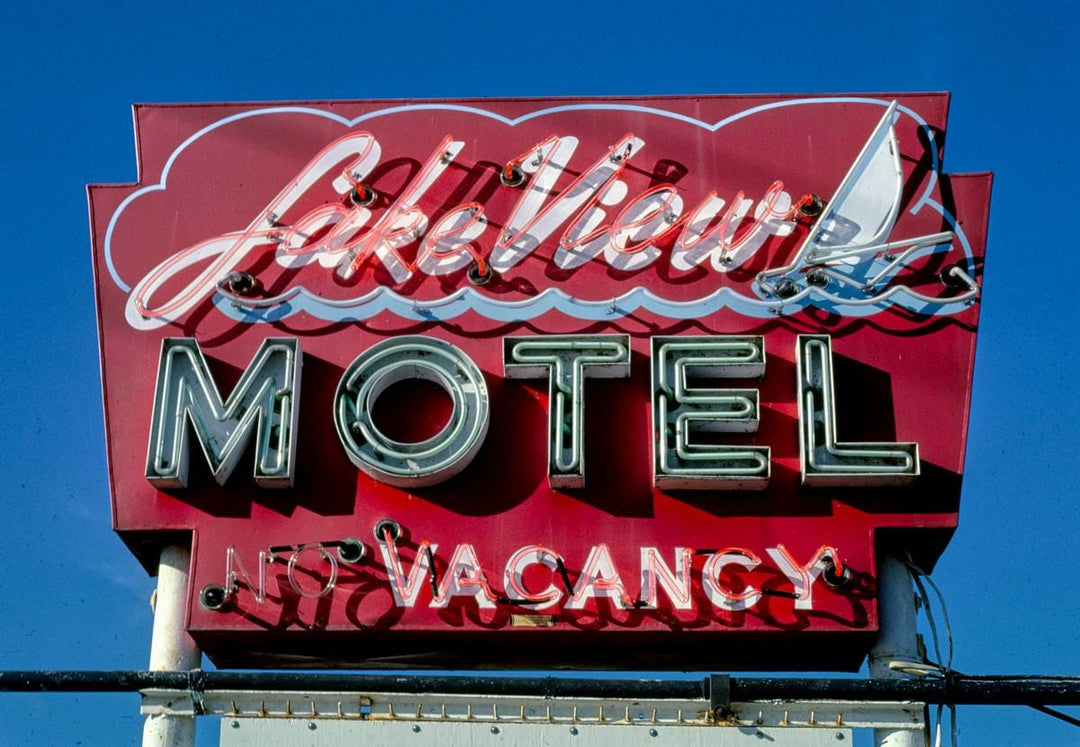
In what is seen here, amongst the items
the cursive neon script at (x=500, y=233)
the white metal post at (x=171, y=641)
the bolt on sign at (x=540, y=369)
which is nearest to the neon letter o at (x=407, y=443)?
the bolt on sign at (x=540, y=369)

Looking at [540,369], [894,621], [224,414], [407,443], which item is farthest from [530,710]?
[224,414]

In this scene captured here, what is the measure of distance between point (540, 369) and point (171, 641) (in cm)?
366

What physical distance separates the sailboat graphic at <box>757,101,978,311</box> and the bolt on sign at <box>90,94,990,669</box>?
28 mm

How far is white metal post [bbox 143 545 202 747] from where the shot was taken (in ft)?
42.8

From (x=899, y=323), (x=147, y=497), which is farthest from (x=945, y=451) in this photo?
(x=147, y=497)

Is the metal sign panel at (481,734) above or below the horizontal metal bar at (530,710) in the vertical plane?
below

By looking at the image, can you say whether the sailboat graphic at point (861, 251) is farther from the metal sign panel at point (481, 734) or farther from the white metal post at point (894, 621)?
the metal sign panel at point (481, 734)

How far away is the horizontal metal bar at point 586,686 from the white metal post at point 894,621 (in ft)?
8.63

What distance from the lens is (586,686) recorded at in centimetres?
1041

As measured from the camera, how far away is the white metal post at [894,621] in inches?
535

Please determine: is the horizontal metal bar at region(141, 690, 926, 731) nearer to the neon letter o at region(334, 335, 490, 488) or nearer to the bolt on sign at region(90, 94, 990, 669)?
the bolt on sign at region(90, 94, 990, 669)

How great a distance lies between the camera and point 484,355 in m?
14.9

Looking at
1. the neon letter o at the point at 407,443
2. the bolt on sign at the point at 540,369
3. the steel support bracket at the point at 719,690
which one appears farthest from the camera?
the neon letter o at the point at 407,443

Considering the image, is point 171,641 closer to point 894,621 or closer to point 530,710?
point 530,710
